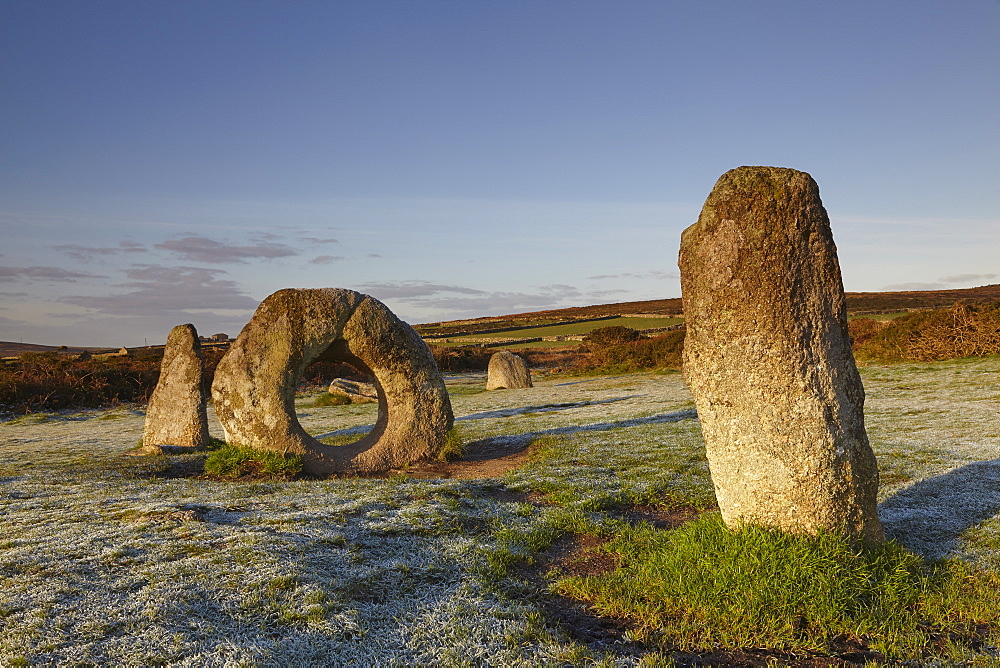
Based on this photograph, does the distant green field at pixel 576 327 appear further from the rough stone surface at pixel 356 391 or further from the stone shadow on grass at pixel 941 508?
the stone shadow on grass at pixel 941 508

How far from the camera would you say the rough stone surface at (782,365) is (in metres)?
6.31

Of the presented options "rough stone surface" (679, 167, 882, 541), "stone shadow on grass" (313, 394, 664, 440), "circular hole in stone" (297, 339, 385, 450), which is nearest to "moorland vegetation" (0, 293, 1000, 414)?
"circular hole in stone" (297, 339, 385, 450)

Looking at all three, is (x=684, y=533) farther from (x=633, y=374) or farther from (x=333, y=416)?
(x=633, y=374)

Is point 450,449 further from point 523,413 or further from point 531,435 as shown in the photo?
point 523,413

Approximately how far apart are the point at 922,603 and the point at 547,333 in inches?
2407

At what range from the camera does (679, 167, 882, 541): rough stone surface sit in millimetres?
6309

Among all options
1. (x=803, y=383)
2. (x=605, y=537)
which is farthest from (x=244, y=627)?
(x=803, y=383)

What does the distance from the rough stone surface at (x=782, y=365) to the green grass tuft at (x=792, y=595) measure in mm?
318

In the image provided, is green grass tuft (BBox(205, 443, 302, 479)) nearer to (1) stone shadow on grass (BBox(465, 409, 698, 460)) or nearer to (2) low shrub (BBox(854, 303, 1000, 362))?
(1) stone shadow on grass (BBox(465, 409, 698, 460))

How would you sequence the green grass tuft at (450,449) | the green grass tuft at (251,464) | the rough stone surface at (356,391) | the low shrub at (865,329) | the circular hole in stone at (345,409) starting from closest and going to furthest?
the green grass tuft at (251,464)
the green grass tuft at (450,449)
the circular hole in stone at (345,409)
the rough stone surface at (356,391)
the low shrub at (865,329)

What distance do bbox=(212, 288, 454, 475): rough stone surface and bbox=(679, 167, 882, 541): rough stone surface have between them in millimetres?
8347

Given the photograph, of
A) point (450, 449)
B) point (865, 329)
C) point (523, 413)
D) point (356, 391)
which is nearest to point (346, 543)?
point (450, 449)

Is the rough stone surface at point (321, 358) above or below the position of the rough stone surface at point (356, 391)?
above

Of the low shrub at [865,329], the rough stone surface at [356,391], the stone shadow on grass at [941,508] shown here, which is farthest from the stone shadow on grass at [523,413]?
the low shrub at [865,329]
